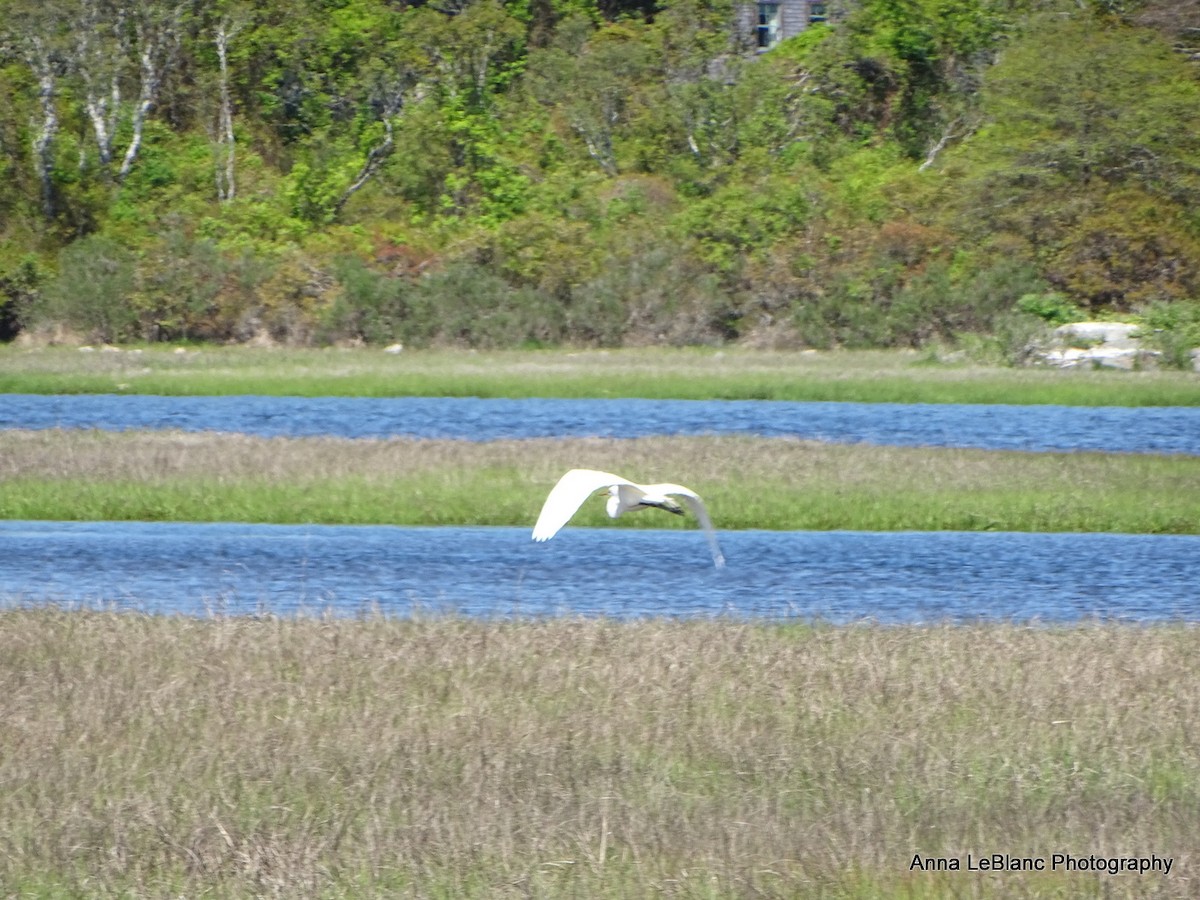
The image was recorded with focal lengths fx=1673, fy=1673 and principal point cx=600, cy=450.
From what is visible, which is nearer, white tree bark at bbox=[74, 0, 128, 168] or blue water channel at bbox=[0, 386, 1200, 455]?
blue water channel at bbox=[0, 386, 1200, 455]

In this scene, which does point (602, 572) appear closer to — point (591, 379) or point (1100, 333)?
point (591, 379)

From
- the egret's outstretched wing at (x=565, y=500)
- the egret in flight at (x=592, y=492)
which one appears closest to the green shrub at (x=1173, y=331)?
the egret in flight at (x=592, y=492)

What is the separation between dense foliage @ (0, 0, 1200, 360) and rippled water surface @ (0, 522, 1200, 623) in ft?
51.8

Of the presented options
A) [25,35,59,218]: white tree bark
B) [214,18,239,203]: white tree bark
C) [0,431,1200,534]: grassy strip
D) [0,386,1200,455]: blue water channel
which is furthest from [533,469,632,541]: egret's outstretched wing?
[214,18,239,203]: white tree bark

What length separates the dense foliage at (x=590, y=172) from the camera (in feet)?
103

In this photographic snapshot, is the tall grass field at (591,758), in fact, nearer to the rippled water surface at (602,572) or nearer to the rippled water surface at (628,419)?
the rippled water surface at (602,572)

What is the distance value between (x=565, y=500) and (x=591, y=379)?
15.8 meters

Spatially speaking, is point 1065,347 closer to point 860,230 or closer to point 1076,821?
point 860,230

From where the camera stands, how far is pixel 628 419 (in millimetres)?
20688

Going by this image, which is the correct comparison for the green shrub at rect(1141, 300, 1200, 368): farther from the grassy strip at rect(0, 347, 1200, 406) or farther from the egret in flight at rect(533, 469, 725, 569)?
the egret in flight at rect(533, 469, 725, 569)

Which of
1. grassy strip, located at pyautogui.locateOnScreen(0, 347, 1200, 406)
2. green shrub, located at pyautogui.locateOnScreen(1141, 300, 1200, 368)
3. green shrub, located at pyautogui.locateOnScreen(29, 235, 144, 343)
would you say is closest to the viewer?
grassy strip, located at pyautogui.locateOnScreen(0, 347, 1200, 406)

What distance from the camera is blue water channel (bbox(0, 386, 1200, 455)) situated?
1925cm

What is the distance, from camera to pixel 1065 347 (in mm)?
27547

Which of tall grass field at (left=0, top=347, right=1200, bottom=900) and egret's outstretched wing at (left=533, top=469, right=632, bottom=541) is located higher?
egret's outstretched wing at (left=533, top=469, right=632, bottom=541)
